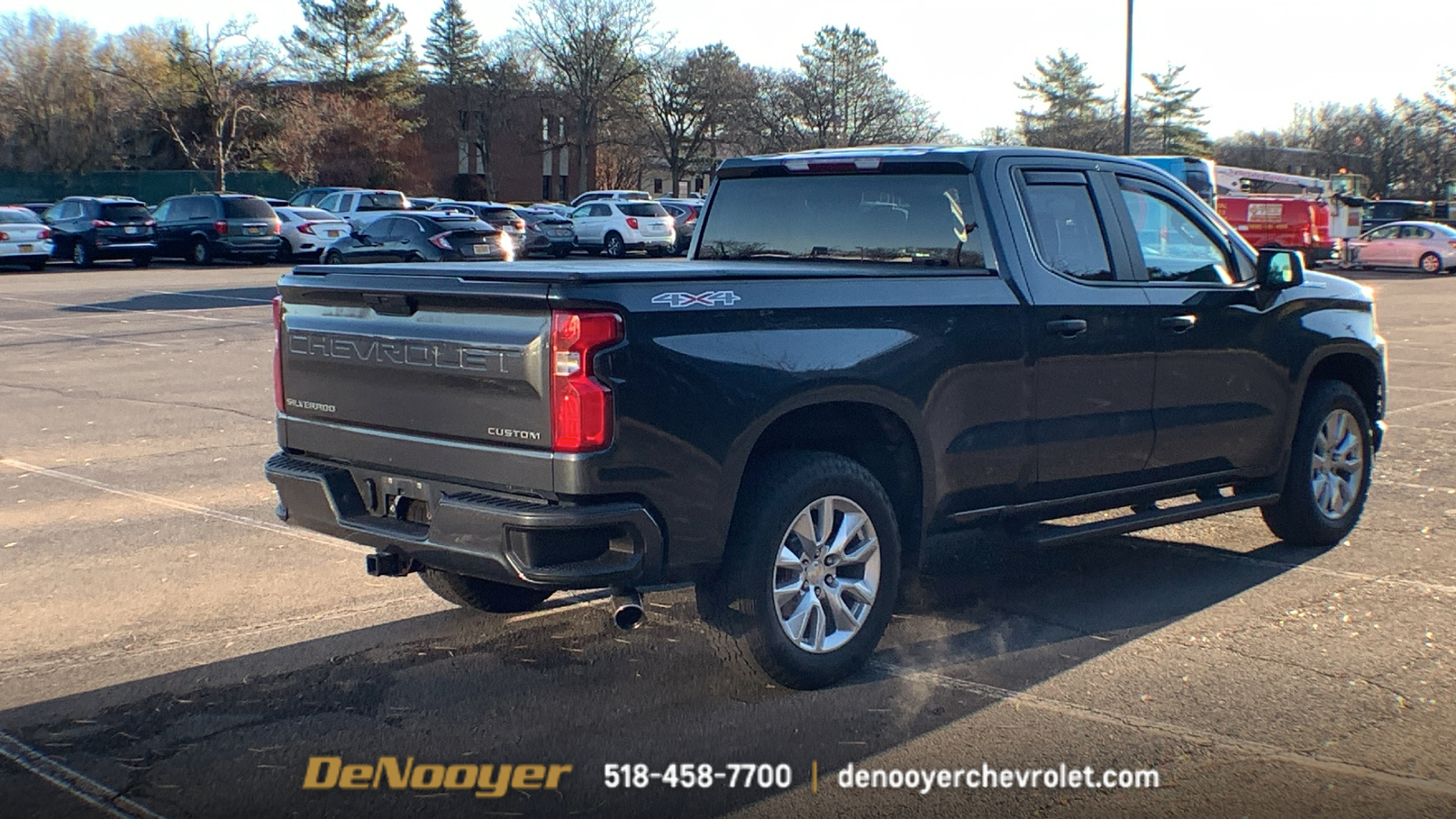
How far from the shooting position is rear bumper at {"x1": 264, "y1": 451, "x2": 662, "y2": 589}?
14.2 feet

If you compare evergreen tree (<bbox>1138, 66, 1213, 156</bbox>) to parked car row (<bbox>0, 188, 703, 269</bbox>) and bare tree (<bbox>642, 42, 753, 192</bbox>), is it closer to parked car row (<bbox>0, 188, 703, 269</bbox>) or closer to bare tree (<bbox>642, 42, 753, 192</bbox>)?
bare tree (<bbox>642, 42, 753, 192</bbox>)

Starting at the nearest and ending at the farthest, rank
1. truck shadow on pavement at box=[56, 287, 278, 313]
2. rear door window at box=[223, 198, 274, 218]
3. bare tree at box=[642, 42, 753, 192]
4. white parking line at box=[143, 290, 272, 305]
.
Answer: truck shadow on pavement at box=[56, 287, 278, 313]
white parking line at box=[143, 290, 272, 305]
rear door window at box=[223, 198, 274, 218]
bare tree at box=[642, 42, 753, 192]

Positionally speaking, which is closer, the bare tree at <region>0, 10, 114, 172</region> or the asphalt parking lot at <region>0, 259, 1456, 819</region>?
the asphalt parking lot at <region>0, 259, 1456, 819</region>

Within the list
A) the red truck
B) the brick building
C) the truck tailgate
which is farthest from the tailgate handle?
the brick building

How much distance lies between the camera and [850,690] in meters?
5.08

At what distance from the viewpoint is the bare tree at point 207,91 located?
57156 mm

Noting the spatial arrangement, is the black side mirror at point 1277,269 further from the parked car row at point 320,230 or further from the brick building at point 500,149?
the brick building at point 500,149

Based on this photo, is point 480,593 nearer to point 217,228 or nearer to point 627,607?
point 627,607

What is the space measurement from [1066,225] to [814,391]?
182 centimetres

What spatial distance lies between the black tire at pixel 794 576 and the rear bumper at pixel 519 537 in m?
0.38

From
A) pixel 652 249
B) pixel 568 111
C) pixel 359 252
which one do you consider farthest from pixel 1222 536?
pixel 568 111

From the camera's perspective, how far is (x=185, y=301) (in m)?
23.3

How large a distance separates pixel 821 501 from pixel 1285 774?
1704 millimetres

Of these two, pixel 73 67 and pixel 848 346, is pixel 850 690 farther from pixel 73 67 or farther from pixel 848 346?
pixel 73 67
